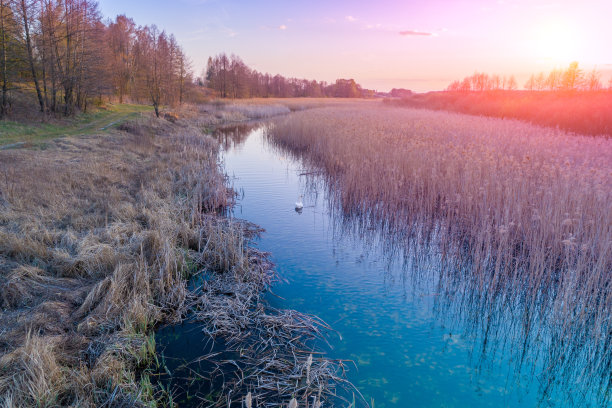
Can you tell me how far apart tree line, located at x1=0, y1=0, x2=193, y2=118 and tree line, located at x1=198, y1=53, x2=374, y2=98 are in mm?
22878

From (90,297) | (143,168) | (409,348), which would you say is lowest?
(409,348)

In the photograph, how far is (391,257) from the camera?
21.0 feet

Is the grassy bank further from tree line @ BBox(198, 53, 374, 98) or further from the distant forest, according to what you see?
tree line @ BBox(198, 53, 374, 98)

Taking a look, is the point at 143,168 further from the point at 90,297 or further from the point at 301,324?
the point at 301,324

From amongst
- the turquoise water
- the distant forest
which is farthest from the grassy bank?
the distant forest

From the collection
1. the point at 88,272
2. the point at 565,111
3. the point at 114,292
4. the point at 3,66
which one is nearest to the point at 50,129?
the point at 3,66

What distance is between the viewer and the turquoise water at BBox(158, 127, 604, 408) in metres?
3.54

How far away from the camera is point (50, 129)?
1650 cm

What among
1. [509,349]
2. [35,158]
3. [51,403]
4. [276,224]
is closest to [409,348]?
[509,349]

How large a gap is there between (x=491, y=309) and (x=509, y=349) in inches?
27.2

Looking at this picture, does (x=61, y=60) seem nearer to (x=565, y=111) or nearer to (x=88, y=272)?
(x=88, y=272)

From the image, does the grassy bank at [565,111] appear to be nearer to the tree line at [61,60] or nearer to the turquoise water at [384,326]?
the turquoise water at [384,326]

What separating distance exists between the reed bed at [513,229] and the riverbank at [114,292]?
7.78 feet

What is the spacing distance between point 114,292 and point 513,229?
19.6 feet
